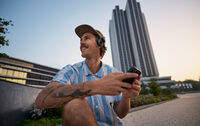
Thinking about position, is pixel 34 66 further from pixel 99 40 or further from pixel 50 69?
pixel 99 40

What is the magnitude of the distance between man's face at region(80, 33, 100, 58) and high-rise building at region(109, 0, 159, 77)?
83053mm

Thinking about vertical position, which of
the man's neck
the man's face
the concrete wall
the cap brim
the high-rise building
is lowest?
the concrete wall

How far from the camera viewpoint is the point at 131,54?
89.8 m

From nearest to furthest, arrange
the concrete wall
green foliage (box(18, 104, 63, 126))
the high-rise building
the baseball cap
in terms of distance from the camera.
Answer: the baseball cap → the concrete wall → green foliage (box(18, 104, 63, 126)) → the high-rise building

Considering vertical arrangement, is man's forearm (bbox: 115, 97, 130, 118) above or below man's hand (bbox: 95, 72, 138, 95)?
below

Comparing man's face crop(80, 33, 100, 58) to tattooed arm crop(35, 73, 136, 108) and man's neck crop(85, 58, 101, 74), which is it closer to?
man's neck crop(85, 58, 101, 74)

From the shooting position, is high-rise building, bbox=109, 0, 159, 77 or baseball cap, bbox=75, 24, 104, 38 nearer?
baseball cap, bbox=75, 24, 104, 38

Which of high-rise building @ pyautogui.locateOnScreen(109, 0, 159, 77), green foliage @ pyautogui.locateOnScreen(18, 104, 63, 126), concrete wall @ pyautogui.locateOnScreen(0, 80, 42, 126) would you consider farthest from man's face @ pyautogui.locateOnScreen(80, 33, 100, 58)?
high-rise building @ pyautogui.locateOnScreen(109, 0, 159, 77)

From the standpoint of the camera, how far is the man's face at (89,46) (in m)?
1.97

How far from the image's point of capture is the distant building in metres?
41.0

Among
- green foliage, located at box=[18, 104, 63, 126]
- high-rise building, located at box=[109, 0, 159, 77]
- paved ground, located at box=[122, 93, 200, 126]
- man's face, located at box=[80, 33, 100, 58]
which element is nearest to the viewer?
man's face, located at box=[80, 33, 100, 58]

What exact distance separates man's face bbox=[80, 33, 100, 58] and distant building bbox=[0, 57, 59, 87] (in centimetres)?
4973

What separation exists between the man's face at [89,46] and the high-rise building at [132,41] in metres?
83.1

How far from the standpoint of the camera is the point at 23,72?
4706cm
